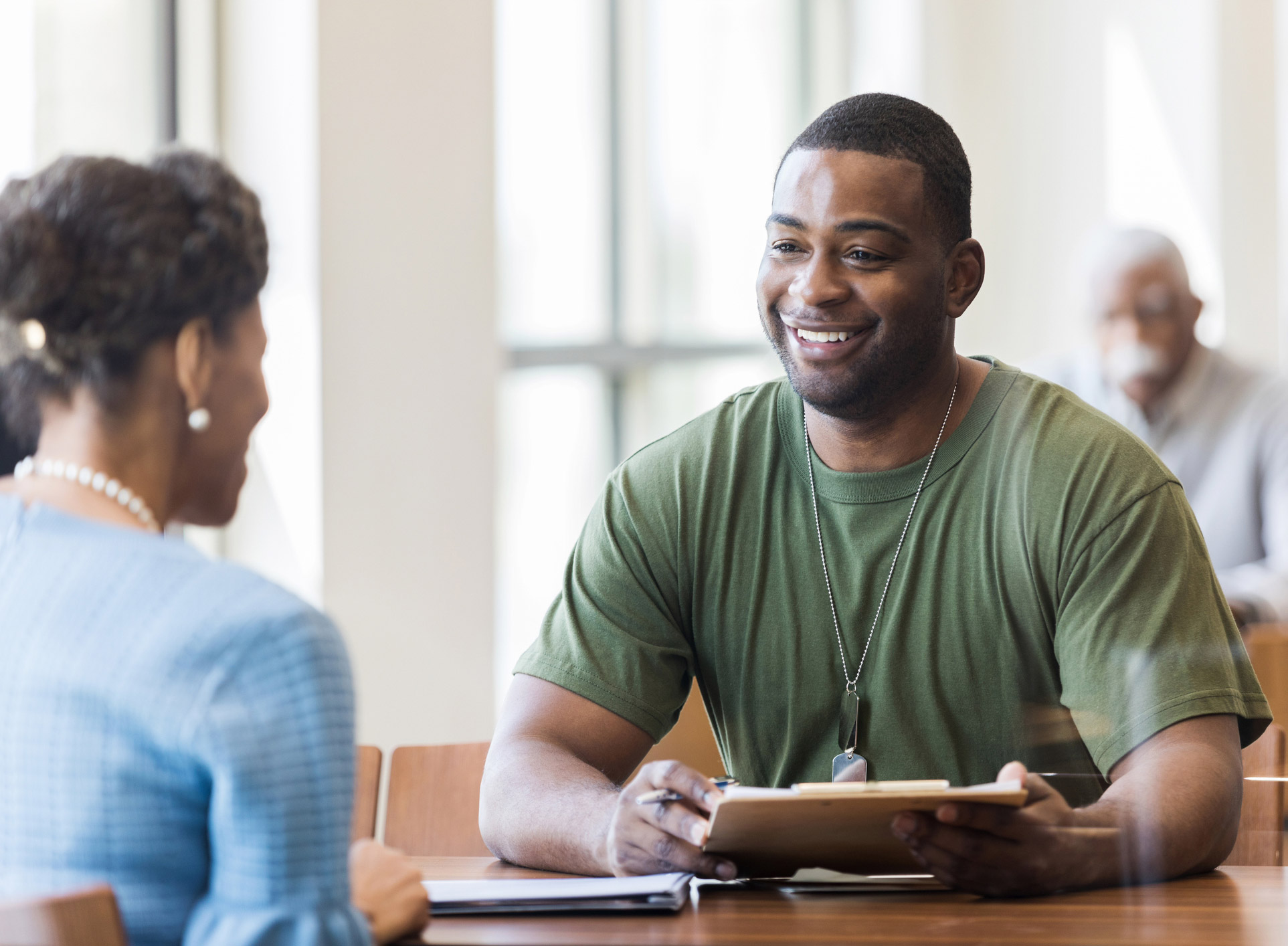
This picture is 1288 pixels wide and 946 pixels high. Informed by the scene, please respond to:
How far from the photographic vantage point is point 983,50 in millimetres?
4207

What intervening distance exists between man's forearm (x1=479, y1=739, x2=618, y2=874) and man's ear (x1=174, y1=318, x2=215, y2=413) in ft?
1.98

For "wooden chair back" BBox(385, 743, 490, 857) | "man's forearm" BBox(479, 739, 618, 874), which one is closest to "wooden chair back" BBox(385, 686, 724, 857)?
"wooden chair back" BBox(385, 743, 490, 857)

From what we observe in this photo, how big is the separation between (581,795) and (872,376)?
0.59 meters

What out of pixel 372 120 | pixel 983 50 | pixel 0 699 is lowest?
pixel 0 699

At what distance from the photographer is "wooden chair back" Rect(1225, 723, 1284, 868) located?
1645 millimetres

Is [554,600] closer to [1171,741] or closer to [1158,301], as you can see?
[1171,741]

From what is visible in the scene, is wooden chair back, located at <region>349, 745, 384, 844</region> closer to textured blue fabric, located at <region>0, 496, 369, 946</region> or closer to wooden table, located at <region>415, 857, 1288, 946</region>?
wooden table, located at <region>415, 857, 1288, 946</region>

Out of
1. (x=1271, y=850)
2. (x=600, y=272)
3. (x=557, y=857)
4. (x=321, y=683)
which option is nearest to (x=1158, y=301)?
(x=600, y=272)

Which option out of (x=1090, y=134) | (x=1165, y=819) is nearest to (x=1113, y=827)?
(x=1165, y=819)

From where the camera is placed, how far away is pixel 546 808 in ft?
4.91

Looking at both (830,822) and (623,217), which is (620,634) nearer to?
(830,822)

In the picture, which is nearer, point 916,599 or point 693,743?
point 916,599

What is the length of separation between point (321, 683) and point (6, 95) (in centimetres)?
200

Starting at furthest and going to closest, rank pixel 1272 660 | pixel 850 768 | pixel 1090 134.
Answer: pixel 1090 134 → pixel 1272 660 → pixel 850 768
